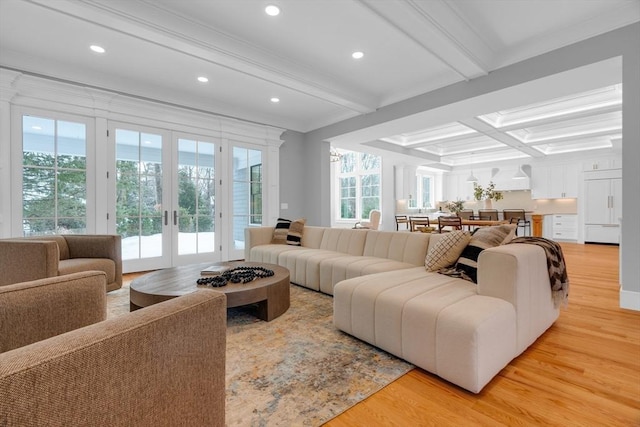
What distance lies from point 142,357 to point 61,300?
542 millimetres

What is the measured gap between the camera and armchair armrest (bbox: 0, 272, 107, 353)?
0.88 metres

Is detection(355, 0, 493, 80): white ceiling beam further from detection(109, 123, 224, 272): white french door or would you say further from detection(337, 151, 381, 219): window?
detection(337, 151, 381, 219): window

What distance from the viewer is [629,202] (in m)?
2.82

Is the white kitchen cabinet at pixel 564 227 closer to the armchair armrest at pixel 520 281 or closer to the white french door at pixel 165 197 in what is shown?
the armchair armrest at pixel 520 281

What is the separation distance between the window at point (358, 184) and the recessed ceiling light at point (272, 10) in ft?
21.2

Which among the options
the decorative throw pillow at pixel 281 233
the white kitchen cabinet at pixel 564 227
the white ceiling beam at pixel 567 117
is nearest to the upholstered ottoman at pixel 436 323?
the decorative throw pillow at pixel 281 233

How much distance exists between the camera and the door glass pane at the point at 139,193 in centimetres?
441

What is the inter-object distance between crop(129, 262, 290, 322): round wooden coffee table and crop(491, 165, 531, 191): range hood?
29.4ft

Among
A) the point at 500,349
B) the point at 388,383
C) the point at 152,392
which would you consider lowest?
the point at 388,383

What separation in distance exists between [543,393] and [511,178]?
9.38 meters

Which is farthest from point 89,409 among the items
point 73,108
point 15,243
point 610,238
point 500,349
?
point 610,238

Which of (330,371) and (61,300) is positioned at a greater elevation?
(61,300)

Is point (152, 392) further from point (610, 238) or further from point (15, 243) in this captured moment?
point (610, 238)

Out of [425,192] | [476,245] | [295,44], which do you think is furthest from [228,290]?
[425,192]
